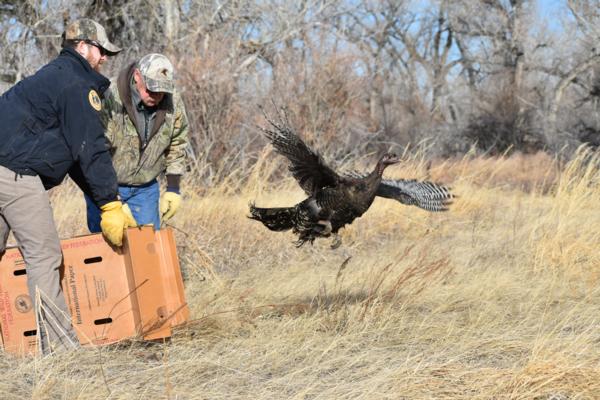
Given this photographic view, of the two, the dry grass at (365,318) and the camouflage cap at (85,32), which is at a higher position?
the camouflage cap at (85,32)

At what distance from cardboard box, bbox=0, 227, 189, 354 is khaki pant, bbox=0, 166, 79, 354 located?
0.13m

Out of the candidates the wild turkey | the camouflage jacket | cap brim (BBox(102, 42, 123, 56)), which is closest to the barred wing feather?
the wild turkey

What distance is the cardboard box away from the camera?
12.9 feet

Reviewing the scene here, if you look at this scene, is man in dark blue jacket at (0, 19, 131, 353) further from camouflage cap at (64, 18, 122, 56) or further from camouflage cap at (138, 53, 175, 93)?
camouflage cap at (138, 53, 175, 93)

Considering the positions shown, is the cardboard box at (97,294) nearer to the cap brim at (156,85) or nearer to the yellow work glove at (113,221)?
the yellow work glove at (113,221)

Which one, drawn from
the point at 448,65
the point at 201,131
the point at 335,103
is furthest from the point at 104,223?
the point at 448,65

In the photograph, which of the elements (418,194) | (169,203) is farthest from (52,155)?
(418,194)

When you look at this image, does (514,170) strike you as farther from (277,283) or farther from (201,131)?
(277,283)

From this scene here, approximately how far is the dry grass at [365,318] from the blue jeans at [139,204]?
0.44 m

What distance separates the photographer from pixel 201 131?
10875 millimetres

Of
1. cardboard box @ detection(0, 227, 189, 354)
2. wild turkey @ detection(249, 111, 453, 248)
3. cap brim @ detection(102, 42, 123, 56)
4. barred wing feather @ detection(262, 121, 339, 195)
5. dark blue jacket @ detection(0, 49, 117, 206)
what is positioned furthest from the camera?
wild turkey @ detection(249, 111, 453, 248)

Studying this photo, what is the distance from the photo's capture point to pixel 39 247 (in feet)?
12.4

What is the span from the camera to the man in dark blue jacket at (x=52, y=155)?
359cm

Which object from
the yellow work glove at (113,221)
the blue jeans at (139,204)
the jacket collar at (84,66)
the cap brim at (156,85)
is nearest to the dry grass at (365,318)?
the blue jeans at (139,204)
